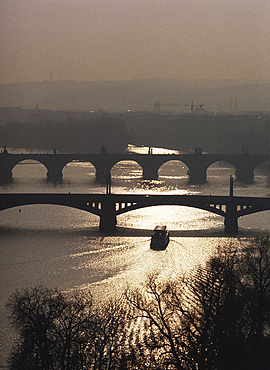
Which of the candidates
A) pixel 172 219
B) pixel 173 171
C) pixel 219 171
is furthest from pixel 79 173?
pixel 172 219

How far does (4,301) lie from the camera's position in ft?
63.3

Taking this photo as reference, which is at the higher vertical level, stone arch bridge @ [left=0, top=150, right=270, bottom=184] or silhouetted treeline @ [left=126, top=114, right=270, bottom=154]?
silhouetted treeline @ [left=126, top=114, right=270, bottom=154]

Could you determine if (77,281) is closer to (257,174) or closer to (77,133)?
(257,174)

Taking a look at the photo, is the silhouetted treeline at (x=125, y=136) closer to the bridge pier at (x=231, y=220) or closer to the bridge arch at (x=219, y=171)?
the bridge arch at (x=219, y=171)

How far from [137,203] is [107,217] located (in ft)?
4.00

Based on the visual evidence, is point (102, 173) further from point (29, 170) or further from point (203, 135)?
point (203, 135)

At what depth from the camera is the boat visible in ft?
85.4

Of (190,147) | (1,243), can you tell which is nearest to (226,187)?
(1,243)

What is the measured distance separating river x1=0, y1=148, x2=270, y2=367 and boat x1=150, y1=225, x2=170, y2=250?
0.72ft

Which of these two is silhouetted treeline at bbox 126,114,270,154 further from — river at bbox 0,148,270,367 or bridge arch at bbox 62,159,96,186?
river at bbox 0,148,270,367

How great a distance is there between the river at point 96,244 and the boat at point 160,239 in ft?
0.72

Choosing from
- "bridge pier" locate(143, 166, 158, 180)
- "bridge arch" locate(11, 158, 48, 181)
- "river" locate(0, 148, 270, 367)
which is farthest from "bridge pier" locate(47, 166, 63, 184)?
"river" locate(0, 148, 270, 367)

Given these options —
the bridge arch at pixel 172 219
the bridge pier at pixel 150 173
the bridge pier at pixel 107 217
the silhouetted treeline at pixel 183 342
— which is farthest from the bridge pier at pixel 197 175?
the silhouetted treeline at pixel 183 342

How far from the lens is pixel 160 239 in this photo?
2639cm
